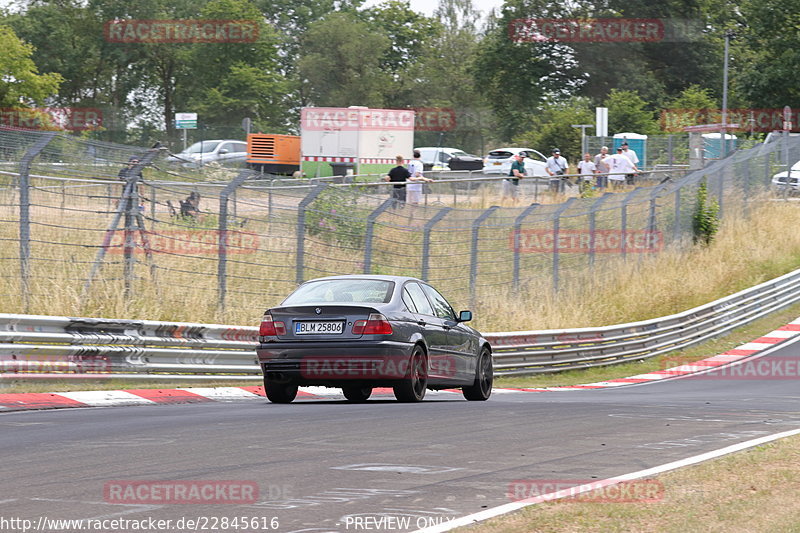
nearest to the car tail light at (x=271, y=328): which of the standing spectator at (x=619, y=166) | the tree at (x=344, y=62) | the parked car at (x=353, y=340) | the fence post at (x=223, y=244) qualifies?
the parked car at (x=353, y=340)

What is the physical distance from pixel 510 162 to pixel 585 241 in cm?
2056

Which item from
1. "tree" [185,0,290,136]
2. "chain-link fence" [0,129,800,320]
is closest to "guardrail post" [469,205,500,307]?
"chain-link fence" [0,129,800,320]

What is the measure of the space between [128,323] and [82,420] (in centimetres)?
378

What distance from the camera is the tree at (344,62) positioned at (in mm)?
100250

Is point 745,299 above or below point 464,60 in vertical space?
below

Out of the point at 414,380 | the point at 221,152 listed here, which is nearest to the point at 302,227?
the point at 414,380

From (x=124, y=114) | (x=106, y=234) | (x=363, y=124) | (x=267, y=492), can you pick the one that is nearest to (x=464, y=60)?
(x=124, y=114)

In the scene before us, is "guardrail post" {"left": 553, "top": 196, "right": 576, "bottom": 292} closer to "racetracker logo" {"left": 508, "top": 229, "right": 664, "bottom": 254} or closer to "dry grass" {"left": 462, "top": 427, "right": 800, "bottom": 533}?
"racetracker logo" {"left": 508, "top": 229, "right": 664, "bottom": 254}

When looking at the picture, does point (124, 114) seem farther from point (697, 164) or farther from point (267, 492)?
point (267, 492)

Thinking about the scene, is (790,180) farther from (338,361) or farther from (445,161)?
(338,361)

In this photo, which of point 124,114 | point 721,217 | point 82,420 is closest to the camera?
point 82,420

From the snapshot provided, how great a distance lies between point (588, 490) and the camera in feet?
23.6

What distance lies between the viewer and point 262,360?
42.5ft

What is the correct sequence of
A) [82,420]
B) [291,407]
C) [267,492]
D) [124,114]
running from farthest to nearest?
[124,114]
[291,407]
[82,420]
[267,492]
